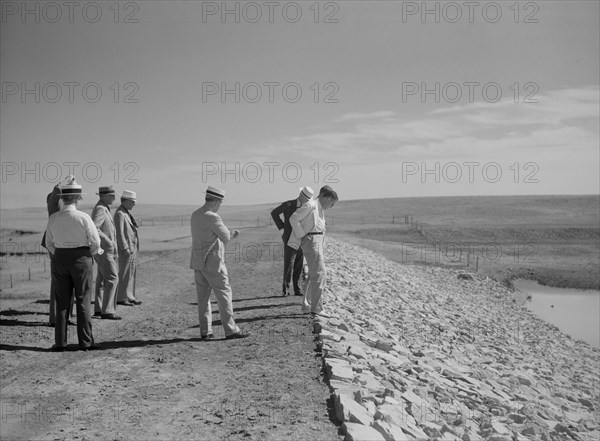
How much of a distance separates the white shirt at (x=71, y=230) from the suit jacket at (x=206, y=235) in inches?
51.1

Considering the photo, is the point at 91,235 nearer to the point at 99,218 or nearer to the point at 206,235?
the point at 206,235

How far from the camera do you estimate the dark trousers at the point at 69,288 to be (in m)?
7.31

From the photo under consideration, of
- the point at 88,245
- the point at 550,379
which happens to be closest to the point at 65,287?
the point at 88,245

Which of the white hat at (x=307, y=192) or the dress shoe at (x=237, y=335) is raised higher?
the white hat at (x=307, y=192)

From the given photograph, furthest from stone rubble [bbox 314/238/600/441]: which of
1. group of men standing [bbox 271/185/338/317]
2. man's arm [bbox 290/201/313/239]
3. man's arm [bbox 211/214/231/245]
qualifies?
man's arm [bbox 211/214/231/245]

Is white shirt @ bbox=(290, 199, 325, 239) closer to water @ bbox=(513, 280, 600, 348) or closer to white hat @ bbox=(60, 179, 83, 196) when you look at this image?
white hat @ bbox=(60, 179, 83, 196)

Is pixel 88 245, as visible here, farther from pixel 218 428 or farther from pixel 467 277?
pixel 467 277

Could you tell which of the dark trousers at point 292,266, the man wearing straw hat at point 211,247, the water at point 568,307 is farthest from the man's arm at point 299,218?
the water at point 568,307

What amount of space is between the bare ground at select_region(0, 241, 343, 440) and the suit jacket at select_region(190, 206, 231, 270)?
1.17 metres

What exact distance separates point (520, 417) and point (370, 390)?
10.6 ft

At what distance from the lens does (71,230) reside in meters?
7.29

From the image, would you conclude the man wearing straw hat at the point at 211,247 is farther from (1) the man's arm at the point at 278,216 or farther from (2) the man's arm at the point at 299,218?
(1) the man's arm at the point at 278,216

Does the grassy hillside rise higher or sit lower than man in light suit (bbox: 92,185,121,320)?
lower

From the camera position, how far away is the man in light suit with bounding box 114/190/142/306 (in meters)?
10.4
